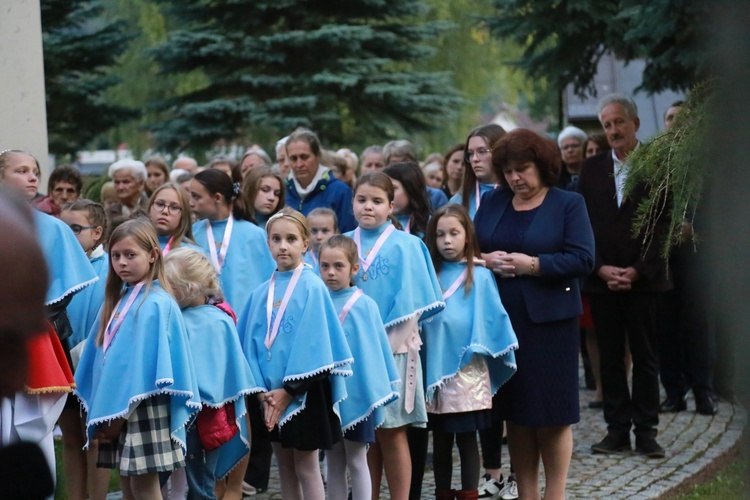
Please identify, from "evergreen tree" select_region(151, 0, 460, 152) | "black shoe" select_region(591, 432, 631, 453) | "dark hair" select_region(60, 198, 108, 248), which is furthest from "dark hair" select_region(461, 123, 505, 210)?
"evergreen tree" select_region(151, 0, 460, 152)

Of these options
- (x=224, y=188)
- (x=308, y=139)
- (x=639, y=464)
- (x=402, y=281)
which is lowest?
(x=639, y=464)

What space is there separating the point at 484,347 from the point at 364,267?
84 centimetres

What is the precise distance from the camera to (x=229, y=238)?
7992 millimetres

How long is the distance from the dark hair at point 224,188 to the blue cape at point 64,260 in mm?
1452

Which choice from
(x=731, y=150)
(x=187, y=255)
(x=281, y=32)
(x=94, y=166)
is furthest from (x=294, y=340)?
(x=94, y=166)

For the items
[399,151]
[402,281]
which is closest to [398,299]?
[402,281]

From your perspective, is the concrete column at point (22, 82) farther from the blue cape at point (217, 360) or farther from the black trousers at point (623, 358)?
the black trousers at point (623, 358)

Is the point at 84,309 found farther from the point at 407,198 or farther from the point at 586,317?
the point at 586,317

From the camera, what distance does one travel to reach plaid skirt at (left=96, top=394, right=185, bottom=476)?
5.91 metres

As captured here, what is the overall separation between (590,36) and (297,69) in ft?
21.4

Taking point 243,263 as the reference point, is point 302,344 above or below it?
Answer: below

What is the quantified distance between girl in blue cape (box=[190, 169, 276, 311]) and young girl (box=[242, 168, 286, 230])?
25cm

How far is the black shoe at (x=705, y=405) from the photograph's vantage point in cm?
1015

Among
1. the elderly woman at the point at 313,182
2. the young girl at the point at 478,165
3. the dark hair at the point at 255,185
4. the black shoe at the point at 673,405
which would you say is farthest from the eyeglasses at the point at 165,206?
the black shoe at the point at 673,405
